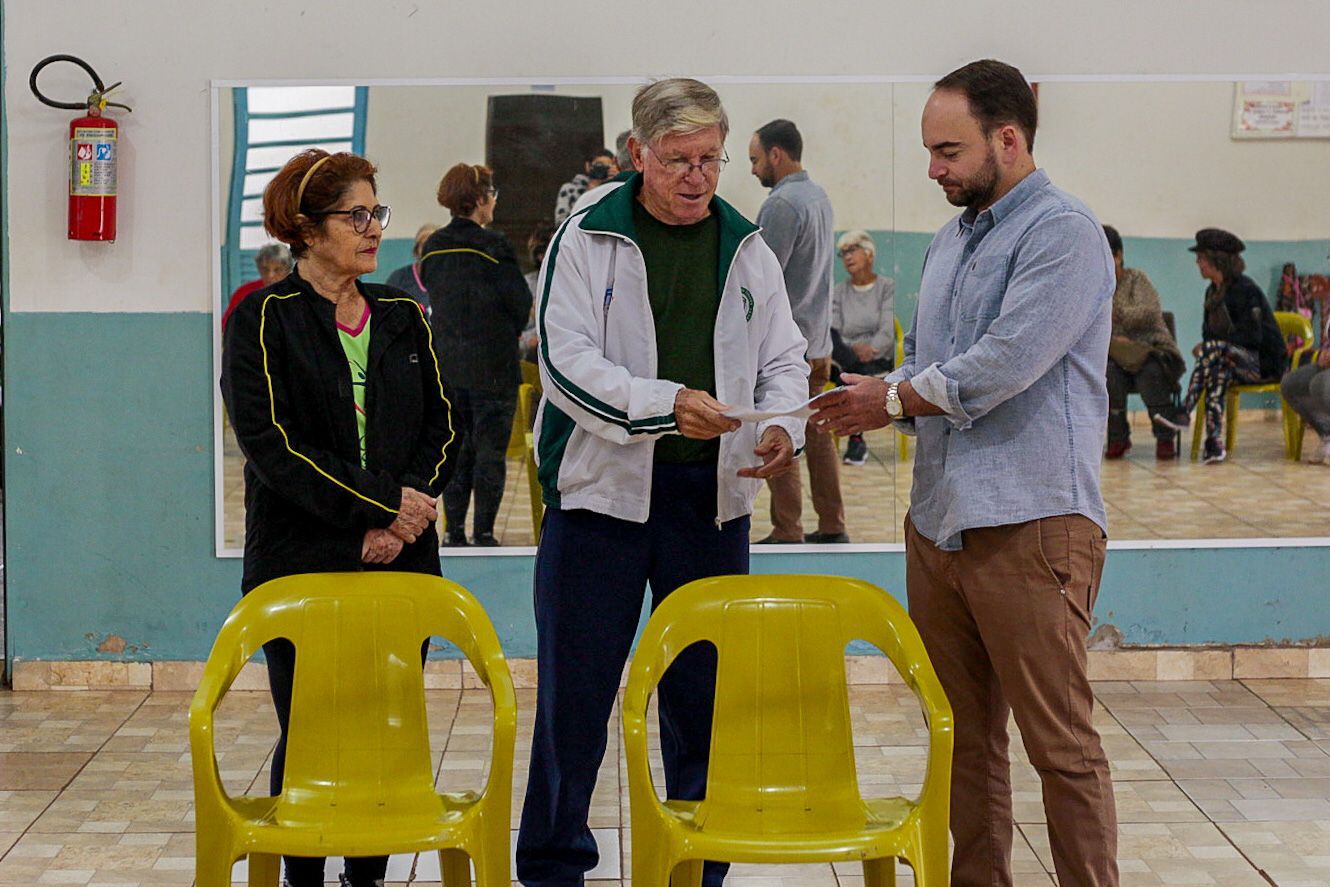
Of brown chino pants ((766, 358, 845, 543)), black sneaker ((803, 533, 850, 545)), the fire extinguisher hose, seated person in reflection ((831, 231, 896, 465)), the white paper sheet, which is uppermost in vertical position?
the fire extinguisher hose

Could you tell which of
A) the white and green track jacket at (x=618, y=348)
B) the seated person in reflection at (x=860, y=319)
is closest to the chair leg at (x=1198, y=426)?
the seated person in reflection at (x=860, y=319)

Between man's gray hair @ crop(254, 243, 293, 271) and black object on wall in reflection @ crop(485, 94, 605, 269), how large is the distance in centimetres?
67

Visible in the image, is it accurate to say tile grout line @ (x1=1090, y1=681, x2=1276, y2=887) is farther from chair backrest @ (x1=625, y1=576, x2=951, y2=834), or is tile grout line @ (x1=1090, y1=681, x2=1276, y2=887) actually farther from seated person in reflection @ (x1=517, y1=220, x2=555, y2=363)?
seated person in reflection @ (x1=517, y1=220, x2=555, y2=363)

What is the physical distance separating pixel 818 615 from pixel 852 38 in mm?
→ 2621

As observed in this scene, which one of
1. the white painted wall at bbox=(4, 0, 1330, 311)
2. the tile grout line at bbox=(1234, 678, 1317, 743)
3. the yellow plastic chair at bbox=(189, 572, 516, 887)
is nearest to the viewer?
the yellow plastic chair at bbox=(189, 572, 516, 887)

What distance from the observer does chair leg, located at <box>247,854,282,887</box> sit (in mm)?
2398

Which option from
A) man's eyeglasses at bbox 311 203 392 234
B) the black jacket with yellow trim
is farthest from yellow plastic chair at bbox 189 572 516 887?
man's eyeglasses at bbox 311 203 392 234

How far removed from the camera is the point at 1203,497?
4.77m

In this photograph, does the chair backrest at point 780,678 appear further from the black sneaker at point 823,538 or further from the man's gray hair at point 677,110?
the black sneaker at point 823,538

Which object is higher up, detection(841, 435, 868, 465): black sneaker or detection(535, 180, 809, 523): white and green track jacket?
detection(535, 180, 809, 523): white and green track jacket

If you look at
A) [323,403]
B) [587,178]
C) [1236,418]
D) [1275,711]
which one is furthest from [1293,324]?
[323,403]

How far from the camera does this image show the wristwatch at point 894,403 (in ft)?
8.41

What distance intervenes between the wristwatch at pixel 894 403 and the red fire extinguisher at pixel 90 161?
287 cm

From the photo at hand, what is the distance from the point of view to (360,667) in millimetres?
2492
